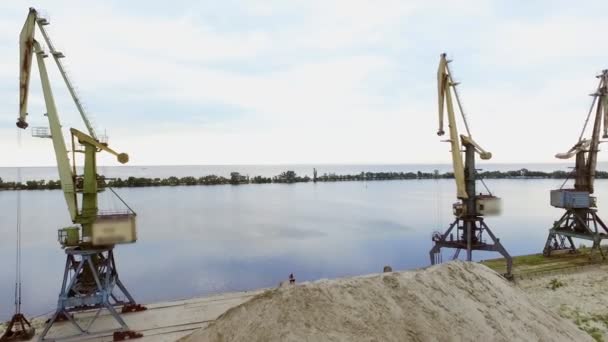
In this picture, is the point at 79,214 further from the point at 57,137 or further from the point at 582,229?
the point at 582,229

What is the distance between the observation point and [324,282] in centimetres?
1298

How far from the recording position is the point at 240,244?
55.7 meters

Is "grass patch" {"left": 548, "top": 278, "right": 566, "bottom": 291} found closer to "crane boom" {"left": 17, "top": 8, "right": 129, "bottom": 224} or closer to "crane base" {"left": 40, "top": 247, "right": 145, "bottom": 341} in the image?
"crane base" {"left": 40, "top": 247, "right": 145, "bottom": 341}

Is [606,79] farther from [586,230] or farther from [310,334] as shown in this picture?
[310,334]

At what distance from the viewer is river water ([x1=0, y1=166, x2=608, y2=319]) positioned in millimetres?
37312

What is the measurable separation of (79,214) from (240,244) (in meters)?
36.7

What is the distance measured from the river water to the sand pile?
24.1 metres

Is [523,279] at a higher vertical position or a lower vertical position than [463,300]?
lower

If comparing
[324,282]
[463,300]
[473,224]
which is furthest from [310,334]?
[473,224]

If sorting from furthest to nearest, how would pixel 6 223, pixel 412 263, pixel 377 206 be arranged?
pixel 377 206, pixel 6 223, pixel 412 263

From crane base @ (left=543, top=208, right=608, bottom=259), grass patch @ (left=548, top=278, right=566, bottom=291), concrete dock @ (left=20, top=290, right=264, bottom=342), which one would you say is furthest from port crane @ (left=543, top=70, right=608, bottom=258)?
concrete dock @ (left=20, top=290, right=264, bottom=342)

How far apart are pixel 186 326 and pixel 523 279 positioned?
2301 cm

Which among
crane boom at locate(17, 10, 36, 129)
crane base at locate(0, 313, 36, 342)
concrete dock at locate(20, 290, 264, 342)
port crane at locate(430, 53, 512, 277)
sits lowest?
concrete dock at locate(20, 290, 264, 342)

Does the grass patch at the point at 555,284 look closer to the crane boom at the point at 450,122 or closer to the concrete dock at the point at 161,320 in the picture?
the crane boom at the point at 450,122
